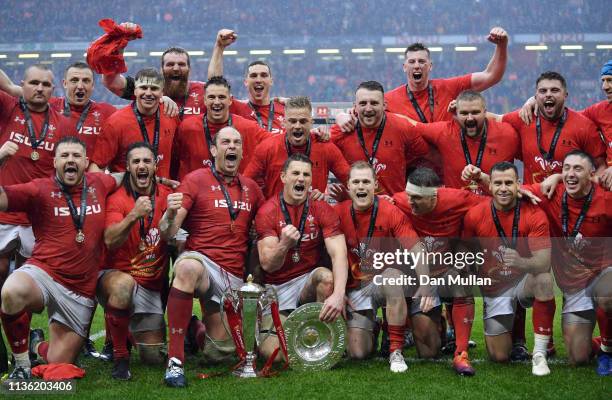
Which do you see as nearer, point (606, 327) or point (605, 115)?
point (606, 327)

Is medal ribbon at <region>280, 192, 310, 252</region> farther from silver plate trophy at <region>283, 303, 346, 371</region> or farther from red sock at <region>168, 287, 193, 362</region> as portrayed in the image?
red sock at <region>168, 287, 193, 362</region>

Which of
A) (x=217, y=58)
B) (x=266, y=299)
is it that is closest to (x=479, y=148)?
(x=266, y=299)

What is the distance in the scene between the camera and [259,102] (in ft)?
21.3

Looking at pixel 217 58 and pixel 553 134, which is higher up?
pixel 217 58

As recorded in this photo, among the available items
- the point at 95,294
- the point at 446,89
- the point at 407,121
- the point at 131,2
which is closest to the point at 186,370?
the point at 95,294

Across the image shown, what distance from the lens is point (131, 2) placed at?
111ft

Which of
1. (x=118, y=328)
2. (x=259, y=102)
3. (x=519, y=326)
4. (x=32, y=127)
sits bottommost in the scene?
(x=519, y=326)

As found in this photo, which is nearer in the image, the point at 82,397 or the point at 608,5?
the point at 82,397

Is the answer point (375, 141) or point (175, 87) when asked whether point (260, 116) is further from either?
point (375, 141)

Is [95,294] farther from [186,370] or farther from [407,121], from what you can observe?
[407,121]

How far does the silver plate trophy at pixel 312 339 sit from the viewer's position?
4902 mm

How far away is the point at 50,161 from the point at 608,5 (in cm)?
3172

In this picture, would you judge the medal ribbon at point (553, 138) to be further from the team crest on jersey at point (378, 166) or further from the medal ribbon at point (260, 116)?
the medal ribbon at point (260, 116)

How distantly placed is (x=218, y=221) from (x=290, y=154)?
829 mm
